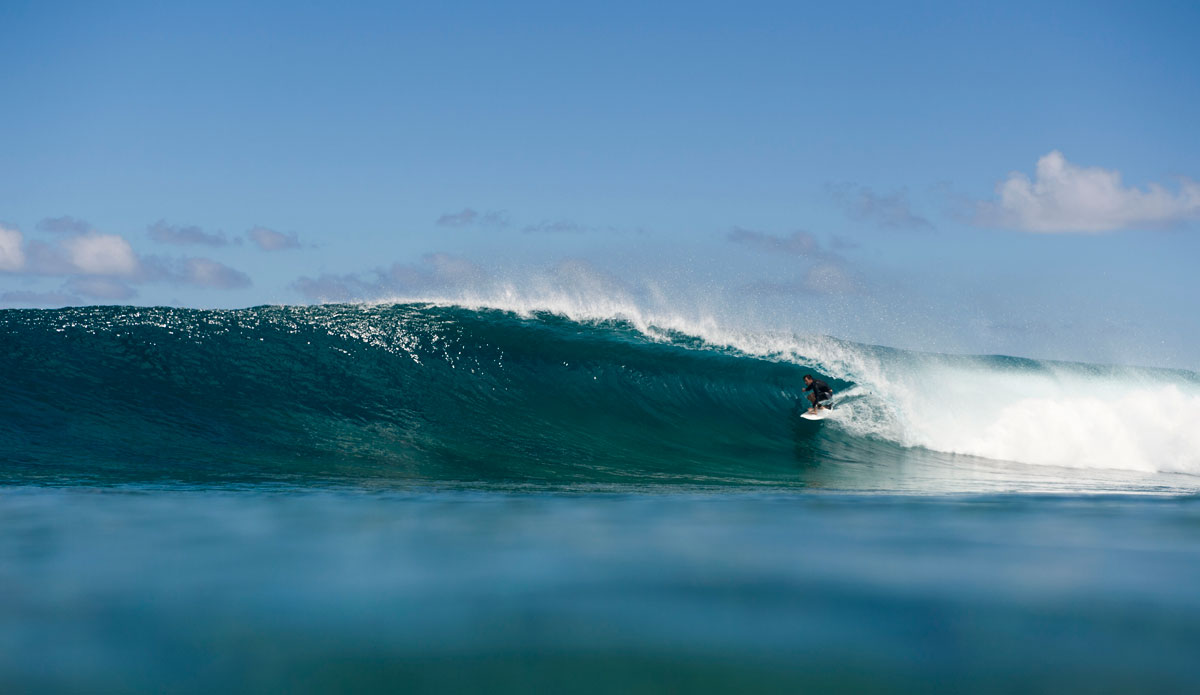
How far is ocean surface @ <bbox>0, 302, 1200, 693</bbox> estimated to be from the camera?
2584mm

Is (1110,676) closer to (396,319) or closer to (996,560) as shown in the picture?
(996,560)

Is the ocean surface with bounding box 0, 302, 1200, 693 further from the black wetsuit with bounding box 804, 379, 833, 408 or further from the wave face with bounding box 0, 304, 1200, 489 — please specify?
the black wetsuit with bounding box 804, 379, 833, 408

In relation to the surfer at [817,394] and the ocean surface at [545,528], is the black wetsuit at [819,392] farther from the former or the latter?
the ocean surface at [545,528]

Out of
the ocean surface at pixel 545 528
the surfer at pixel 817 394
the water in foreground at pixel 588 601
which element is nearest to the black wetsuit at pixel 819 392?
the surfer at pixel 817 394

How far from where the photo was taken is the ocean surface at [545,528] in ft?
8.48

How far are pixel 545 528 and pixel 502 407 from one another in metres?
6.59

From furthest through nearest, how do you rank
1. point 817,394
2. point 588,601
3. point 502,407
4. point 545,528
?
1. point 817,394
2. point 502,407
3. point 545,528
4. point 588,601

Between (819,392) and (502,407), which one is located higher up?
(819,392)

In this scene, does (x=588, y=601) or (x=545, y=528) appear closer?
(x=588, y=601)

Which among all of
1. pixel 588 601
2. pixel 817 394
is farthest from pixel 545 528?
pixel 817 394

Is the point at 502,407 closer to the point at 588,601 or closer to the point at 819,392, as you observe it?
the point at 819,392

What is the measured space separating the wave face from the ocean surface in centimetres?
7

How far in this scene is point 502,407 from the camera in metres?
11.1

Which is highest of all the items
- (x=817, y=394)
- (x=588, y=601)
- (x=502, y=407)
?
(x=817, y=394)
